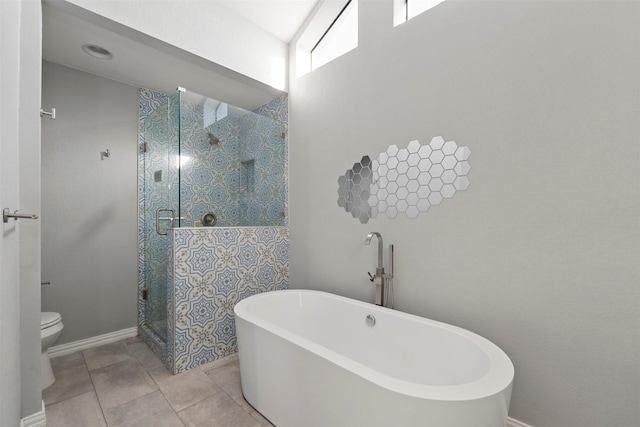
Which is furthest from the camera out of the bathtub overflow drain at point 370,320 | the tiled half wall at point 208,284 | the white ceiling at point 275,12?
the white ceiling at point 275,12

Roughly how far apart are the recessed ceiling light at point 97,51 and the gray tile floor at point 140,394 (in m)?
2.47

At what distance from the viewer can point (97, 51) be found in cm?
228

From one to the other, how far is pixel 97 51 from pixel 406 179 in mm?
2611

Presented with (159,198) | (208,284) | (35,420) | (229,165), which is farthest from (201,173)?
(35,420)

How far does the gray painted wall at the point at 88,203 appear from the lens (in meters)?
2.40

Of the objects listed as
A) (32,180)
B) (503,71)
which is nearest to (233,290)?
(32,180)

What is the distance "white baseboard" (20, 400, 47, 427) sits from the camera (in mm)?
1526

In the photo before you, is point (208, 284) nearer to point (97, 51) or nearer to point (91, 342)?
point (91, 342)

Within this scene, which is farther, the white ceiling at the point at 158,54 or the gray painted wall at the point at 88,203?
the gray painted wall at the point at 88,203

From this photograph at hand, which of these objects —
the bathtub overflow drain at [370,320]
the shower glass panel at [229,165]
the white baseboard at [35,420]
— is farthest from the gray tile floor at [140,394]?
the shower glass panel at [229,165]

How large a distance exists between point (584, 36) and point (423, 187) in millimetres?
1023

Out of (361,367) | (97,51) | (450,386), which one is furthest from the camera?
(97,51)

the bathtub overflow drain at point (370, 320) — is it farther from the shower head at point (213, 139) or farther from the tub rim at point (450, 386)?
the shower head at point (213, 139)

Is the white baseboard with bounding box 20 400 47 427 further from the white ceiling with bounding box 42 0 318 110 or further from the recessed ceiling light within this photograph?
the recessed ceiling light
